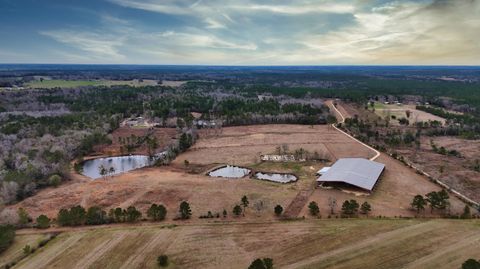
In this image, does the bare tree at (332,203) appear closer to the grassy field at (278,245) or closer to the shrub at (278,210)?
the grassy field at (278,245)

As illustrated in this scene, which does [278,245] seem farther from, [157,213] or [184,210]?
[157,213]

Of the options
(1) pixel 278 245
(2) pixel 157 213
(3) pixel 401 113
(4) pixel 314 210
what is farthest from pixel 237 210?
(3) pixel 401 113

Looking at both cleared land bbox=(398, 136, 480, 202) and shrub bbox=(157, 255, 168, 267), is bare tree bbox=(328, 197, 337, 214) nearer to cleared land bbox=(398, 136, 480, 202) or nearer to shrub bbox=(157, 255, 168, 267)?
cleared land bbox=(398, 136, 480, 202)

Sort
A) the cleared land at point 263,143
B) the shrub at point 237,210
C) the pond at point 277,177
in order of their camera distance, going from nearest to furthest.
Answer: the shrub at point 237,210 < the pond at point 277,177 < the cleared land at point 263,143

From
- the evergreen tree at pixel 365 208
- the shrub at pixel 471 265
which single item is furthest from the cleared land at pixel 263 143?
the shrub at pixel 471 265

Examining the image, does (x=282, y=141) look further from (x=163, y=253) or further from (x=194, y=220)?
(x=163, y=253)

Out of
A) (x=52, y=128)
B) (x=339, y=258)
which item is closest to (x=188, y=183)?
(x=339, y=258)
